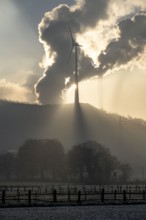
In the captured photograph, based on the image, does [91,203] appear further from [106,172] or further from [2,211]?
[106,172]

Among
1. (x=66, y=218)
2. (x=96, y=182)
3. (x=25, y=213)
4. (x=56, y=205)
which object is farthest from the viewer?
(x=96, y=182)

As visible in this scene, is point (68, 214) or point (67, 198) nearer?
point (68, 214)

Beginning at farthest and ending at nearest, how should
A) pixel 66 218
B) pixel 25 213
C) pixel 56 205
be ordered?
pixel 56 205 < pixel 25 213 < pixel 66 218

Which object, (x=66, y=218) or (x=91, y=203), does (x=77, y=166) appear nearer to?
(x=91, y=203)

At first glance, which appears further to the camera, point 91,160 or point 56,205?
point 91,160

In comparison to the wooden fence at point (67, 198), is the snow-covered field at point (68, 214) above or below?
below

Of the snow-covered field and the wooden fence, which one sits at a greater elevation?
the wooden fence

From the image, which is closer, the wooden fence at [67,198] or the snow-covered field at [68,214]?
the snow-covered field at [68,214]

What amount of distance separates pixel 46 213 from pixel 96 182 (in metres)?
140

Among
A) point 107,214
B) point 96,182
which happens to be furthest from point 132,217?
point 96,182

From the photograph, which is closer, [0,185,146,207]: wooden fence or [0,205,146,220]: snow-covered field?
[0,205,146,220]: snow-covered field

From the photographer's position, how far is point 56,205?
59.6 m

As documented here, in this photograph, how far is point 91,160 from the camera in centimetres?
19912

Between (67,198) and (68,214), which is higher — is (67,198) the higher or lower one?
the higher one
